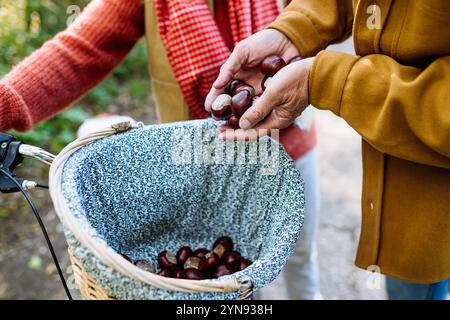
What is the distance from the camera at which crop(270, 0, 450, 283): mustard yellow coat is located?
2.88 feet

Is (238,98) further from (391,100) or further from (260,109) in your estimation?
(391,100)

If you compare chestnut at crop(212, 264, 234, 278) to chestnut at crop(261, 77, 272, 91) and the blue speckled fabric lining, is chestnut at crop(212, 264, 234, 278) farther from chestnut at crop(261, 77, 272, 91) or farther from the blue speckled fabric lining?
chestnut at crop(261, 77, 272, 91)

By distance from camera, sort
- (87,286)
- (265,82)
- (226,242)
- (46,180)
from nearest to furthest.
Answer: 1. (87,286)
2. (265,82)
3. (226,242)
4. (46,180)

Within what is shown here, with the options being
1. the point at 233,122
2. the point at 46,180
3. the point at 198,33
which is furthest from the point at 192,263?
the point at 46,180

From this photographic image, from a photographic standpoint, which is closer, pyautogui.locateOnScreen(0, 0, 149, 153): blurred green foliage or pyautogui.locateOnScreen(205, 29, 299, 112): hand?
pyautogui.locateOnScreen(205, 29, 299, 112): hand

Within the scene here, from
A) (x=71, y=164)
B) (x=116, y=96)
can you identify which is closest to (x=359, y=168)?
(x=116, y=96)

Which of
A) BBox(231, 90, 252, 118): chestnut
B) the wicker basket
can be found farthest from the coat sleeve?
the wicker basket

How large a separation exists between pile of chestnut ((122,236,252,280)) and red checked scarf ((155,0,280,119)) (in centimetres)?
43

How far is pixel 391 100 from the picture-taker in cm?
89


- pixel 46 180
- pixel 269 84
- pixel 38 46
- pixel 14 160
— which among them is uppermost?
pixel 269 84

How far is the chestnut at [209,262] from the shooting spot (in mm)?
1164

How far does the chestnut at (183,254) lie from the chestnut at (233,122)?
13.9 inches

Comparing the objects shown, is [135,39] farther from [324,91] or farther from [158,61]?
[324,91]

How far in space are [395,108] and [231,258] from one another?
21.1 inches
